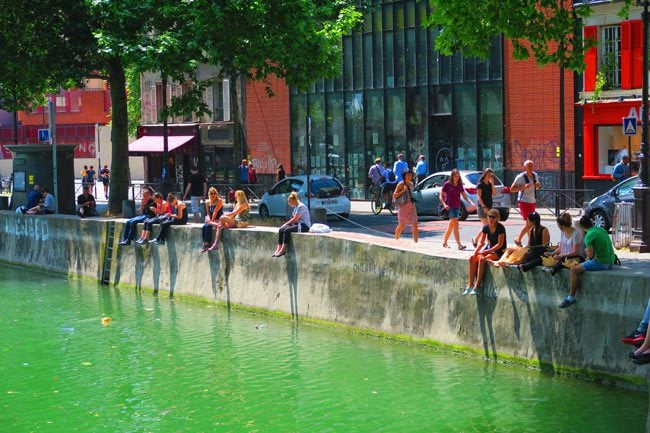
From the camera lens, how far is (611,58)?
3625 centimetres

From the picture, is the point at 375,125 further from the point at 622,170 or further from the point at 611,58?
the point at 622,170

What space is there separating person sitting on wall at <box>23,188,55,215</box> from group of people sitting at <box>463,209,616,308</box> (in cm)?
1781

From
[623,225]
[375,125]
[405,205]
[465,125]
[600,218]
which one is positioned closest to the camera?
[623,225]

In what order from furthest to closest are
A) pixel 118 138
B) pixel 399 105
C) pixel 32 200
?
1. pixel 399 105
2. pixel 118 138
3. pixel 32 200

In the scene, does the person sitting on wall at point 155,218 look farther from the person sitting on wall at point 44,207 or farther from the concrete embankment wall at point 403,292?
the person sitting on wall at point 44,207

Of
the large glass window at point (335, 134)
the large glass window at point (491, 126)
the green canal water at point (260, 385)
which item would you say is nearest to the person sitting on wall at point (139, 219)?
the green canal water at point (260, 385)

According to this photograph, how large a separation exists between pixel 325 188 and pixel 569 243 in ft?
61.6

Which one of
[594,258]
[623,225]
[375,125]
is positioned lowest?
[594,258]

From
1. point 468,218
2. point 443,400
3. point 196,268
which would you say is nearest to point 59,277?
point 196,268

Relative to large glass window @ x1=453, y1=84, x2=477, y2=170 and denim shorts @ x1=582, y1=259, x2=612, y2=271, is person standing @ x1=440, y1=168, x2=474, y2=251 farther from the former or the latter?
large glass window @ x1=453, y1=84, x2=477, y2=170

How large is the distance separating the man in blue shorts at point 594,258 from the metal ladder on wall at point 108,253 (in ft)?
48.5

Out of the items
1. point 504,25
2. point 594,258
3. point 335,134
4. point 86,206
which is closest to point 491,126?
point 335,134

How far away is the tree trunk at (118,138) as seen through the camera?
115 feet

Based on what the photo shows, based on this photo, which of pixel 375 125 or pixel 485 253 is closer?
pixel 485 253
